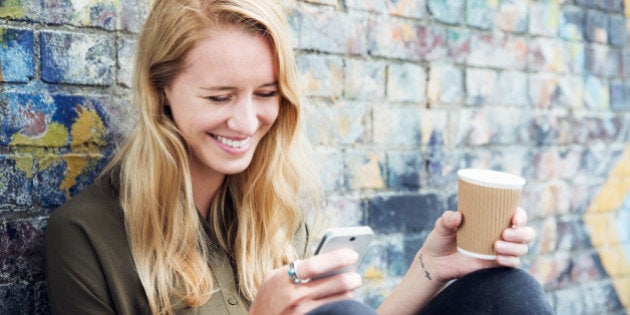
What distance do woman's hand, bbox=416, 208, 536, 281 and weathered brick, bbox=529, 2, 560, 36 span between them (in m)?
1.22

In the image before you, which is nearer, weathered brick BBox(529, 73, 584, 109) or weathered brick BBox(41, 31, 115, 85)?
weathered brick BBox(41, 31, 115, 85)

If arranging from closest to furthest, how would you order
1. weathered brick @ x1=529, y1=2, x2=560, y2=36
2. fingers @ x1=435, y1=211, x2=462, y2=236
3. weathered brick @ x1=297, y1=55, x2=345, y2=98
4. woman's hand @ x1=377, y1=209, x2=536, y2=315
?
1. fingers @ x1=435, y1=211, x2=462, y2=236
2. woman's hand @ x1=377, y1=209, x2=536, y2=315
3. weathered brick @ x1=297, y1=55, x2=345, y2=98
4. weathered brick @ x1=529, y1=2, x2=560, y2=36

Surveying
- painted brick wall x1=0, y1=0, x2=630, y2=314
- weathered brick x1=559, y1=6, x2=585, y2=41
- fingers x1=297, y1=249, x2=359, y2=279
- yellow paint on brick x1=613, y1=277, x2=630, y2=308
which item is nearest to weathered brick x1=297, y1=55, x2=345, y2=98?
painted brick wall x1=0, y1=0, x2=630, y2=314

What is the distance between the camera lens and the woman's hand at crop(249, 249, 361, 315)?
124 cm

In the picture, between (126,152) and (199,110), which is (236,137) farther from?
(126,152)

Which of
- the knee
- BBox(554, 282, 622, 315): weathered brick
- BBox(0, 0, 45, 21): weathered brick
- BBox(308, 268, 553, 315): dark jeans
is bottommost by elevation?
BBox(554, 282, 622, 315): weathered brick

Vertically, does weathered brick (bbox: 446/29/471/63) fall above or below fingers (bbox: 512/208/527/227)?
above

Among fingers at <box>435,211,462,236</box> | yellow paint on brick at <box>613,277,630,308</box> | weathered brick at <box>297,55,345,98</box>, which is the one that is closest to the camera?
fingers at <box>435,211,462,236</box>

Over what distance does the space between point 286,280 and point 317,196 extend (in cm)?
69

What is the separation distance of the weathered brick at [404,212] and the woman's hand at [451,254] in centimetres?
51

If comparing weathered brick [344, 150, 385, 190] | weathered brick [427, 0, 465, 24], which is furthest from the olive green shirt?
weathered brick [427, 0, 465, 24]

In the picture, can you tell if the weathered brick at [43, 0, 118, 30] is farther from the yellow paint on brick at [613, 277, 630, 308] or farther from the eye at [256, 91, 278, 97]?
the yellow paint on brick at [613, 277, 630, 308]

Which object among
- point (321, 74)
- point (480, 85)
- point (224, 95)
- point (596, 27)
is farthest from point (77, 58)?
point (596, 27)

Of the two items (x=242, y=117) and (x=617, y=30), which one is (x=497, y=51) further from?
(x=242, y=117)
